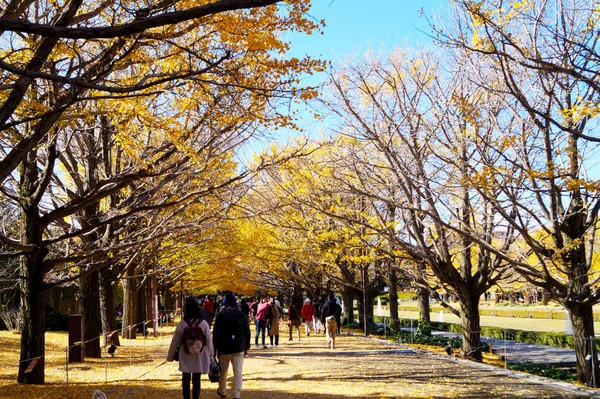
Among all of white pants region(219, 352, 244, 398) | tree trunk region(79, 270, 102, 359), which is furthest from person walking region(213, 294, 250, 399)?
tree trunk region(79, 270, 102, 359)

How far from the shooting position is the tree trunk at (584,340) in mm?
12570

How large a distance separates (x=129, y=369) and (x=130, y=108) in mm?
7452

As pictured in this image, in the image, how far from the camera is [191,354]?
8109 millimetres

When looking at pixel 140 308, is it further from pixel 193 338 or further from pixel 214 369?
pixel 193 338

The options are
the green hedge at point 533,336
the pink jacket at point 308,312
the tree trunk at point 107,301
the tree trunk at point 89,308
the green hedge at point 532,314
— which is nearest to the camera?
the tree trunk at point 89,308

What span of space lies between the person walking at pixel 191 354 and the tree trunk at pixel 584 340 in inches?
325

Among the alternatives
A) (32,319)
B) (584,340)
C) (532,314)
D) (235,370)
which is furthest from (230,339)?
(532,314)

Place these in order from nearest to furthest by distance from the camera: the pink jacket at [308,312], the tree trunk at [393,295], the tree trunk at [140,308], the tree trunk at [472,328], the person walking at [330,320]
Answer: the tree trunk at [472,328], the person walking at [330,320], the pink jacket at [308,312], the tree trunk at [393,295], the tree trunk at [140,308]

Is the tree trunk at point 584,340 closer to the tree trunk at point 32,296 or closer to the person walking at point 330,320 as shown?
the person walking at point 330,320

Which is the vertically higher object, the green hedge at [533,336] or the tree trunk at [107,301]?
the tree trunk at [107,301]

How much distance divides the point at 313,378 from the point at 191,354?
4086 mm

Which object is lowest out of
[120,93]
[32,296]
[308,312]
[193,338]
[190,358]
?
[308,312]

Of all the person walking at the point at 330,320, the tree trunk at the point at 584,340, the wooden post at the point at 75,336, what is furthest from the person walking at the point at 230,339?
the person walking at the point at 330,320

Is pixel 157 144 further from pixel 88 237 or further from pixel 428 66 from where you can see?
pixel 428 66
